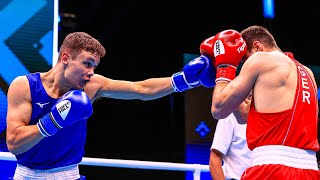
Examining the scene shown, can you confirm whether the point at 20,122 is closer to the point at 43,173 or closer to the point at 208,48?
the point at 43,173

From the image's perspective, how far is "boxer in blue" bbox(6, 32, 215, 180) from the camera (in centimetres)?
283

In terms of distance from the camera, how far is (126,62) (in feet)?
20.0

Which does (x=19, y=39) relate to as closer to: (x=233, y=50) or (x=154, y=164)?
(x=154, y=164)

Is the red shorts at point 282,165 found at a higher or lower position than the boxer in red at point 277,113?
lower

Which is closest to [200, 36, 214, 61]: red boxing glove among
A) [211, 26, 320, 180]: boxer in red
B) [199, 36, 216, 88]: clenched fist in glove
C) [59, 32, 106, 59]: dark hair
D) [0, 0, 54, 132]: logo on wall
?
[199, 36, 216, 88]: clenched fist in glove

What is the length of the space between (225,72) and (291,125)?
461mm

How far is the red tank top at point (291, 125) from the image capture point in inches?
99.1

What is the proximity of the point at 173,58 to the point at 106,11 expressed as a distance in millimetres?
895

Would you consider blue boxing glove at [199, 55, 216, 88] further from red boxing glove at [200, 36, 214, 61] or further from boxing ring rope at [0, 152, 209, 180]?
boxing ring rope at [0, 152, 209, 180]

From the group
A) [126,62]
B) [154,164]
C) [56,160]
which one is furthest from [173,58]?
[56,160]

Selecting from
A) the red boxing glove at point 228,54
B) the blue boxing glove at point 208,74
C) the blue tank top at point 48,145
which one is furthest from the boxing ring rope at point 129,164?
the red boxing glove at point 228,54

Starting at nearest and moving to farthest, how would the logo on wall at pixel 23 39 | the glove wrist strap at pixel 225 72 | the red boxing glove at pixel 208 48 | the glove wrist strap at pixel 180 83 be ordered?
the glove wrist strap at pixel 225 72
the red boxing glove at pixel 208 48
the glove wrist strap at pixel 180 83
the logo on wall at pixel 23 39

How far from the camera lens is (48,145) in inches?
117

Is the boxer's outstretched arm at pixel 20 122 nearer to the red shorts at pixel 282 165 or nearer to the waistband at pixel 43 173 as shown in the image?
the waistband at pixel 43 173
